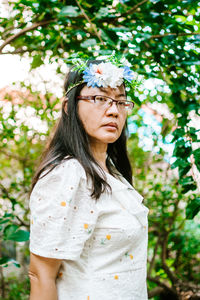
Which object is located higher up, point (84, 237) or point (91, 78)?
point (91, 78)

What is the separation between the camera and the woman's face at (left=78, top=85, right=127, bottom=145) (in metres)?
1.38

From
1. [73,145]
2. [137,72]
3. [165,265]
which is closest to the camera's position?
[73,145]

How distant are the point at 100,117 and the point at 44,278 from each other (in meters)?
0.69

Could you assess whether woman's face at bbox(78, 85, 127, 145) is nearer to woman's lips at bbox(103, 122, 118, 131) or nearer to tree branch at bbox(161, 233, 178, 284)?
woman's lips at bbox(103, 122, 118, 131)

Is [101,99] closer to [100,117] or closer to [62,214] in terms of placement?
[100,117]

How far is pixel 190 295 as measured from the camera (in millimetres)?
2650

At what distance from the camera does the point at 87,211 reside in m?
1.17

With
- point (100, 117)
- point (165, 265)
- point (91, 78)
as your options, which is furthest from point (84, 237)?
point (165, 265)

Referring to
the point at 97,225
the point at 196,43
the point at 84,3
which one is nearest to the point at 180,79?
the point at 196,43

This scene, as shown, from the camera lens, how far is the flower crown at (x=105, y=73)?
1.37 m

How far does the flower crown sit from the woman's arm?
2.44 ft

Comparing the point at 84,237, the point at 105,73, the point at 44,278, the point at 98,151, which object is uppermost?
the point at 105,73

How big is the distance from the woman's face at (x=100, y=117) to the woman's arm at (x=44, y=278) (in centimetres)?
56

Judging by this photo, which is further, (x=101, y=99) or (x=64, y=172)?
(x=101, y=99)
